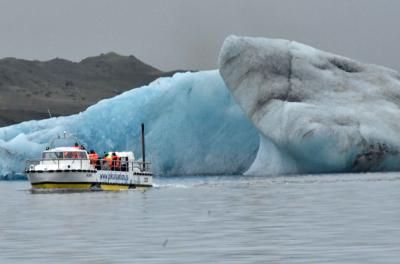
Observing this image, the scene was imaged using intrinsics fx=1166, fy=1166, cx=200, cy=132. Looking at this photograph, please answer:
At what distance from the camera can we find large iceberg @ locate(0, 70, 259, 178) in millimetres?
82562

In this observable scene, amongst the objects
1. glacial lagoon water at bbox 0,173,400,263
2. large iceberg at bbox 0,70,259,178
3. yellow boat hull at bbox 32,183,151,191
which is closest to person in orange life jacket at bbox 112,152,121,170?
yellow boat hull at bbox 32,183,151,191

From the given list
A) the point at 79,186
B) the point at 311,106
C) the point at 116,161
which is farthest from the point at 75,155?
the point at 311,106

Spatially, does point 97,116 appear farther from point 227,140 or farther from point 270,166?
point 270,166

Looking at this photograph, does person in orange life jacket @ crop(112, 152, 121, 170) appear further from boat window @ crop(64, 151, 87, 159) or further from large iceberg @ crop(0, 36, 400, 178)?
large iceberg @ crop(0, 36, 400, 178)

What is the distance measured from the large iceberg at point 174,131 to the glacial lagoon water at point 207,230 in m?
39.9

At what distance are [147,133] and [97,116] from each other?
387 centimetres

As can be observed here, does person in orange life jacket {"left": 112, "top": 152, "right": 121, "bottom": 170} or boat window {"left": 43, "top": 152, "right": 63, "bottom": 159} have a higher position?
boat window {"left": 43, "top": 152, "right": 63, "bottom": 159}

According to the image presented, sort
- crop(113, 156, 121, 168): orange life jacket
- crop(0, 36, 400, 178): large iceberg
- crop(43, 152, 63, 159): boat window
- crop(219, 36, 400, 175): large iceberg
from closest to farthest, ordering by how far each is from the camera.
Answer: crop(43, 152, 63, 159): boat window < crop(113, 156, 121, 168): orange life jacket < crop(219, 36, 400, 175): large iceberg < crop(0, 36, 400, 178): large iceberg

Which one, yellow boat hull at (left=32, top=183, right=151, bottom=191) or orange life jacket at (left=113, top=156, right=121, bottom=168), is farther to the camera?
orange life jacket at (left=113, top=156, right=121, bottom=168)

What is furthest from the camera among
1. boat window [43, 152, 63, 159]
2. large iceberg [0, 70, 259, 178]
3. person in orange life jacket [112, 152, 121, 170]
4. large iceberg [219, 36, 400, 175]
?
large iceberg [0, 70, 259, 178]

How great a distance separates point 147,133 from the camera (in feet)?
281

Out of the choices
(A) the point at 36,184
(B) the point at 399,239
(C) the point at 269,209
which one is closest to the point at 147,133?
(A) the point at 36,184

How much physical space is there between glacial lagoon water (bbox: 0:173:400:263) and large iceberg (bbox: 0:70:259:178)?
39.9 metres

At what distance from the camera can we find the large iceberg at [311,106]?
72.7 meters
